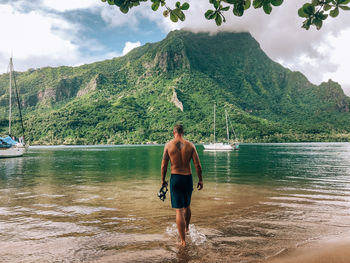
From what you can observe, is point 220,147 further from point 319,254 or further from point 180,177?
point 319,254

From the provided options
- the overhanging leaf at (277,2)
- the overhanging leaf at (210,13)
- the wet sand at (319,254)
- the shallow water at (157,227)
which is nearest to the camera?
the overhanging leaf at (277,2)

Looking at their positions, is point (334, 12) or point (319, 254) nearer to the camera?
Answer: point (334, 12)

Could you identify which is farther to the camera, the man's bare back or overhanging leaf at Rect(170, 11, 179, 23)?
the man's bare back

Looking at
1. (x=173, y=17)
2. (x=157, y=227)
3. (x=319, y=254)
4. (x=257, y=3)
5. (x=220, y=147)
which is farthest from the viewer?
(x=220, y=147)

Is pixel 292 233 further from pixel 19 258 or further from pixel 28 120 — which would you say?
pixel 28 120

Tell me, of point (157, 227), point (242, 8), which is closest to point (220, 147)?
point (157, 227)

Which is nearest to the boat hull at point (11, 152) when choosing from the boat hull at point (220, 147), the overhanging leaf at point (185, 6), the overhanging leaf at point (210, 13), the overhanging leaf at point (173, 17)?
the boat hull at point (220, 147)

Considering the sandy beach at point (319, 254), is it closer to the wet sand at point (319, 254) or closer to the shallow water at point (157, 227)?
the wet sand at point (319, 254)

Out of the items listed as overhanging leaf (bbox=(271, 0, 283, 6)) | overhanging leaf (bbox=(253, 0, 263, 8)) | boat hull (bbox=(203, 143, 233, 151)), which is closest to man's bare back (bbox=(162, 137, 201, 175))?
overhanging leaf (bbox=(253, 0, 263, 8))

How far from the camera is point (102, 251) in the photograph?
19.2 ft

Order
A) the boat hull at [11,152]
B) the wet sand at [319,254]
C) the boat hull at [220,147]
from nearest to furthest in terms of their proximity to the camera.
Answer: the wet sand at [319,254], the boat hull at [11,152], the boat hull at [220,147]

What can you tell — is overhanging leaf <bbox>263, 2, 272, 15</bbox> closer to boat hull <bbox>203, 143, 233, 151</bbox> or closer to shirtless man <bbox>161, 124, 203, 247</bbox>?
shirtless man <bbox>161, 124, 203, 247</bbox>

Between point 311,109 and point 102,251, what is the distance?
215m

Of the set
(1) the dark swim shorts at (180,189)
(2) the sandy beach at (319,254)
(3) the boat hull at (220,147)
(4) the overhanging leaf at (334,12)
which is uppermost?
(4) the overhanging leaf at (334,12)
